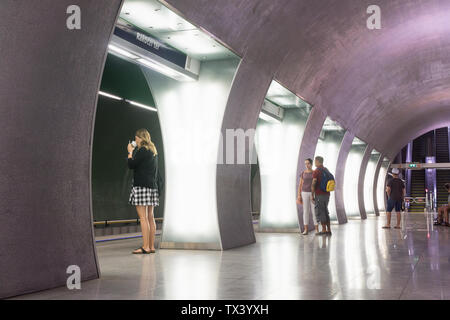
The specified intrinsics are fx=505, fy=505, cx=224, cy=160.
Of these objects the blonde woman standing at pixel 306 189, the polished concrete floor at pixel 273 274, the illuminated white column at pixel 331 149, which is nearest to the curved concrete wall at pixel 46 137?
the polished concrete floor at pixel 273 274

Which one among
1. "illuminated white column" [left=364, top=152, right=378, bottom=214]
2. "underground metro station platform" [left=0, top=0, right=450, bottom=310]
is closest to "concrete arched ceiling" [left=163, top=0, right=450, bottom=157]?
"underground metro station platform" [left=0, top=0, right=450, bottom=310]

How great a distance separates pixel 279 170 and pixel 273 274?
24.6 ft

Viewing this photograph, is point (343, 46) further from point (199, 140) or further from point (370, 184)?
point (370, 184)

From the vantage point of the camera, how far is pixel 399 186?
43.9ft

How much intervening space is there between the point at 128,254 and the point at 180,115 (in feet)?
7.97

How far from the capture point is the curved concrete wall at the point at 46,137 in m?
4.08

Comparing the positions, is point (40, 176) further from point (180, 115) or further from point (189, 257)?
point (180, 115)

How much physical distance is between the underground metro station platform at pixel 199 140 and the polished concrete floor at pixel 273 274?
0.03 m

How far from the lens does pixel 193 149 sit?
8336mm
